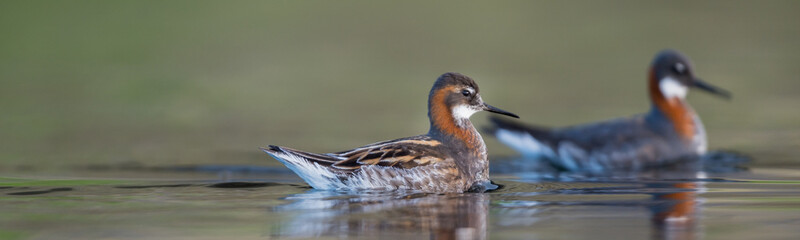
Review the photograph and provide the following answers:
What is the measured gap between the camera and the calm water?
7336mm

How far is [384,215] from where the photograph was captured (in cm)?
808

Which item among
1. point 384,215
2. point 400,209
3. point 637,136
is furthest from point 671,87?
point 384,215

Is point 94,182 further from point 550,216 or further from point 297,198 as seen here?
point 550,216

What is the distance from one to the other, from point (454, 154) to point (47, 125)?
747cm

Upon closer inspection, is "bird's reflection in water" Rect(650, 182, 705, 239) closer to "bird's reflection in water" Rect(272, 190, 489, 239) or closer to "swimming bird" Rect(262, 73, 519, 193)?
"bird's reflection in water" Rect(272, 190, 489, 239)

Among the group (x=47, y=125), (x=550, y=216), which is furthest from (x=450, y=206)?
(x=47, y=125)

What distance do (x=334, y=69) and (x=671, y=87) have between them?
9479 millimetres

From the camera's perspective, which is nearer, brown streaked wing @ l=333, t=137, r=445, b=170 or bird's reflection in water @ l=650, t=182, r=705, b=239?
bird's reflection in water @ l=650, t=182, r=705, b=239

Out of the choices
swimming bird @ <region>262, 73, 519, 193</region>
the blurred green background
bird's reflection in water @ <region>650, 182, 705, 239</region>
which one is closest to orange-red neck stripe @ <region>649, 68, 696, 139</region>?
the blurred green background

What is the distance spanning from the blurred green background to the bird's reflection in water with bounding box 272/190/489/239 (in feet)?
12.2

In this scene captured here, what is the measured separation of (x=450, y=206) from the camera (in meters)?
8.66

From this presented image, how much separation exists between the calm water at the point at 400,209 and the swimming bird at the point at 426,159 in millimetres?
230

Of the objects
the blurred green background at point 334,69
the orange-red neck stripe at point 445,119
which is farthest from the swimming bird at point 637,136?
the orange-red neck stripe at point 445,119

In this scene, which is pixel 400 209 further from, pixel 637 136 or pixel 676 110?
pixel 676 110
